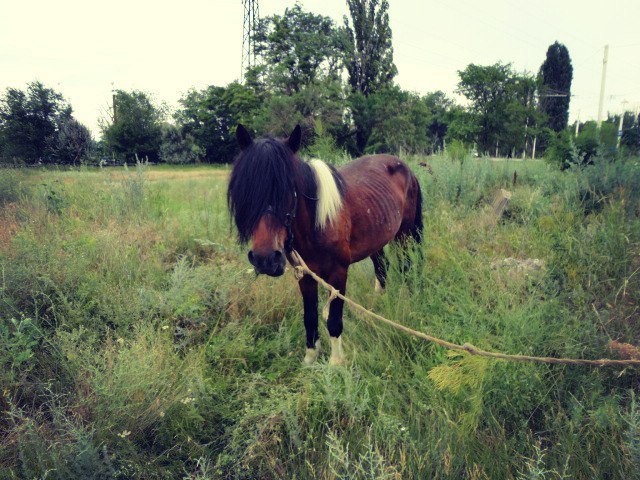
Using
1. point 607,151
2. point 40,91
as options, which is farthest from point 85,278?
point 40,91

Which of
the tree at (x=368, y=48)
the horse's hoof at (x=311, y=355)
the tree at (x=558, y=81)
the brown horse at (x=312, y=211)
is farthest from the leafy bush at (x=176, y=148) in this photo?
the tree at (x=558, y=81)

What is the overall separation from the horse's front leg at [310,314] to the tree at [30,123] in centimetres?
2632

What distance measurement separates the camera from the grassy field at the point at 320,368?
1639 mm

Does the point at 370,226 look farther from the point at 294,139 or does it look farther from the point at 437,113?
the point at 437,113

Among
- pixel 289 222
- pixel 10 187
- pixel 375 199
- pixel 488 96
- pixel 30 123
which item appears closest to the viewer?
pixel 289 222

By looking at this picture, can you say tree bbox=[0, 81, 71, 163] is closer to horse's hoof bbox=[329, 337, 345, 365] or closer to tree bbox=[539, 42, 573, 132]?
horse's hoof bbox=[329, 337, 345, 365]

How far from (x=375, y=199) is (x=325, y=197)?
0.95 meters

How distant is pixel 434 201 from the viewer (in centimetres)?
577

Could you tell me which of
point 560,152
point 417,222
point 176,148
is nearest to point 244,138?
point 417,222

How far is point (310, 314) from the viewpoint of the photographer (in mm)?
2689

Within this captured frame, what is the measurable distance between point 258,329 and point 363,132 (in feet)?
82.0

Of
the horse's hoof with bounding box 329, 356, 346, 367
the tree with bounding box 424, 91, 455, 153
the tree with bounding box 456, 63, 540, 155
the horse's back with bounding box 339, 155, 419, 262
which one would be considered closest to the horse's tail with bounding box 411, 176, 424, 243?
the horse's back with bounding box 339, 155, 419, 262

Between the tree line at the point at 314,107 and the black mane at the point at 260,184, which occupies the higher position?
the tree line at the point at 314,107

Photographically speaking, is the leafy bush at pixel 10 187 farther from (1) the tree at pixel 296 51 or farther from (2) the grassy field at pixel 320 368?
(1) the tree at pixel 296 51
